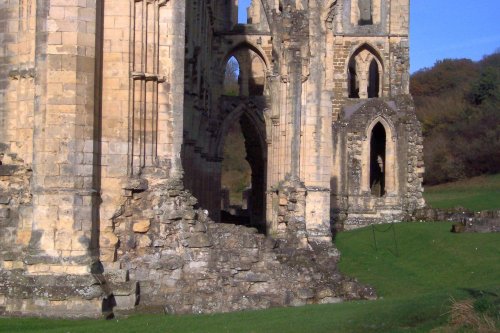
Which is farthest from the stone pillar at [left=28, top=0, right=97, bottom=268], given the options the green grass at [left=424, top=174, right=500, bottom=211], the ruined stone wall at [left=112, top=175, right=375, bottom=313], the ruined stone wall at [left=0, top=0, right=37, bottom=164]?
the green grass at [left=424, top=174, right=500, bottom=211]

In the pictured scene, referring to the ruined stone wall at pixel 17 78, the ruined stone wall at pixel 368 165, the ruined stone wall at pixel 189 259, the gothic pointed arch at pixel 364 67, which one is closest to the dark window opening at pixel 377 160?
the ruined stone wall at pixel 368 165

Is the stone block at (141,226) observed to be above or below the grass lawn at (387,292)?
above

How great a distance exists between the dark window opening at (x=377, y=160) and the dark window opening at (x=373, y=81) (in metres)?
3.35

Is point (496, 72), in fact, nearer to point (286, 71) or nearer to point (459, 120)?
point (459, 120)

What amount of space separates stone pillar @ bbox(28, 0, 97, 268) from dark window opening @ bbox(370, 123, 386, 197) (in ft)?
86.2

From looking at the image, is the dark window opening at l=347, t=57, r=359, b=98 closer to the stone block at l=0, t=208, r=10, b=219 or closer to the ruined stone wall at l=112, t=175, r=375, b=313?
the ruined stone wall at l=112, t=175, r=375, b=313

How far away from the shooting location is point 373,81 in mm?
43938

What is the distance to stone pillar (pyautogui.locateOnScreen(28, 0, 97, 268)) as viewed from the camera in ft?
45.1

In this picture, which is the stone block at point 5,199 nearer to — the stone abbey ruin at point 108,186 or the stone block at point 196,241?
the stone abbey ruin at point 108,186

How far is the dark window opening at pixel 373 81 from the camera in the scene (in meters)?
43.0

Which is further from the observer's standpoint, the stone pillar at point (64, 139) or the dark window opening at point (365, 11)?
the dark window opening at point (365, 11)

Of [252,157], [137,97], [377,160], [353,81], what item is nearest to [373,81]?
[353,81]

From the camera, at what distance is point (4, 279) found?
13.8 metres

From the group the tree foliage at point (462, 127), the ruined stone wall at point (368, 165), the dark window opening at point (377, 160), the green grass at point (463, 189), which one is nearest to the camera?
the ruined stone wall at point (368, 165)
